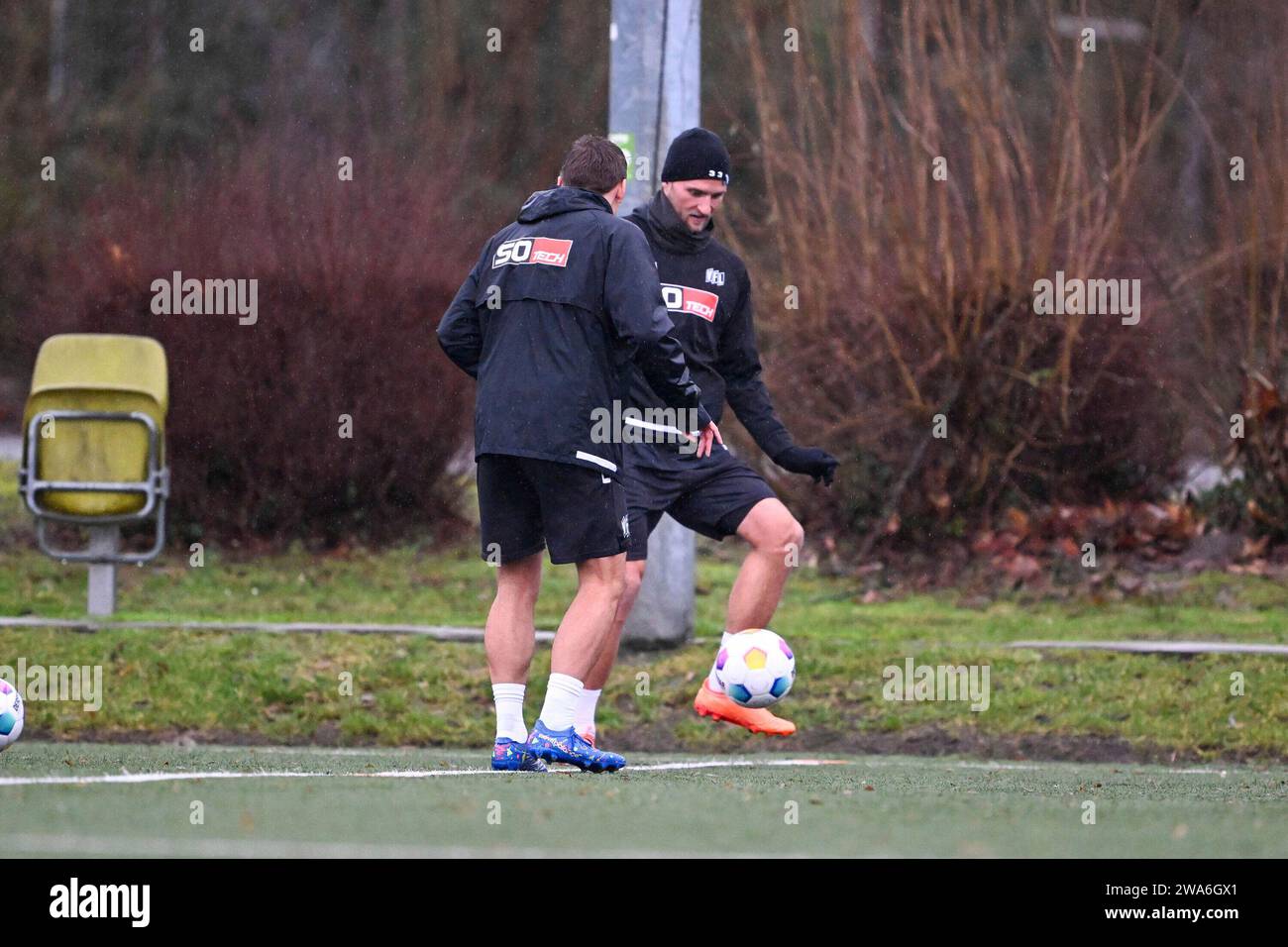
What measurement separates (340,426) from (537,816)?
819cm

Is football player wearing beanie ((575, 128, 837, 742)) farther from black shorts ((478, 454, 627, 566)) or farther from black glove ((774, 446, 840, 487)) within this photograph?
black shorts ((478, 454, 627, 566))

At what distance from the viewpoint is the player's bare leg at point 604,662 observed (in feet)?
23.9

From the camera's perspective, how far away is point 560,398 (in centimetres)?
625

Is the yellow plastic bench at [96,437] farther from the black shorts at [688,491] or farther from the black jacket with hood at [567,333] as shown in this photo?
the black jacket with hood at [567,333]

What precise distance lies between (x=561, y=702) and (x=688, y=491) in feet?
4.75

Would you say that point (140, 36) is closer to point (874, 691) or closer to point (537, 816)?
point (874, 691)

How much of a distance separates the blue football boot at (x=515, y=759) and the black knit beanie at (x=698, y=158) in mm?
2271

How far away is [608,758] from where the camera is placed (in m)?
6.47

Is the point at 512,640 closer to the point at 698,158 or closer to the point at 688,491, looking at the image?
the point at 688,491

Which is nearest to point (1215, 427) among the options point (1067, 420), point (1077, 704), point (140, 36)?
point (1067, 420)

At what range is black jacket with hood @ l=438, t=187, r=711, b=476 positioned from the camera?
6250 mm
